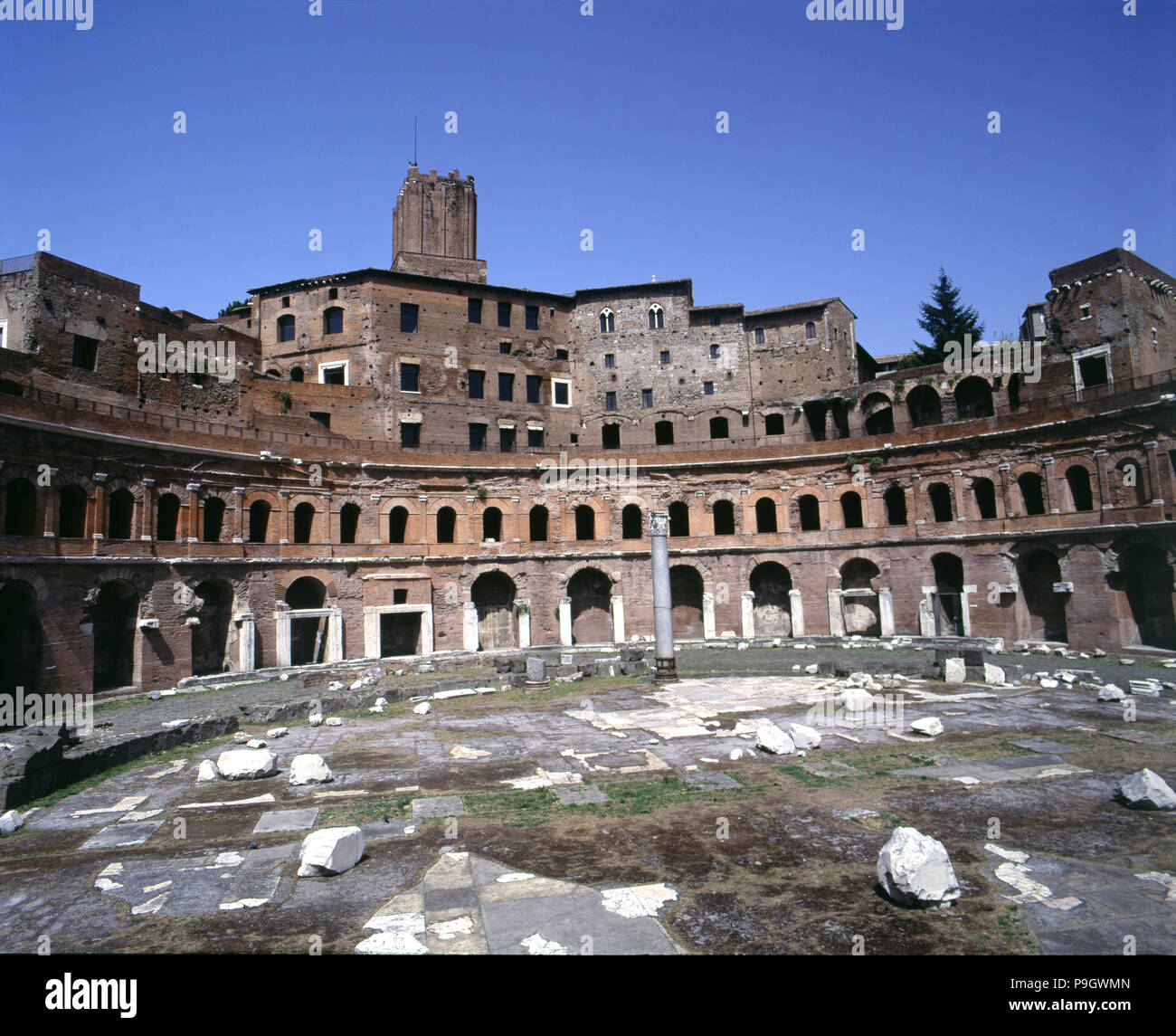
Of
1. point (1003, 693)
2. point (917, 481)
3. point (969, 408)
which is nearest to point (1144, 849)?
point (1003, 693)

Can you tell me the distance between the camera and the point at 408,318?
37.3m

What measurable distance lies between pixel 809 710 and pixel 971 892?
9.46 m

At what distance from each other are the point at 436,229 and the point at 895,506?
29637mm

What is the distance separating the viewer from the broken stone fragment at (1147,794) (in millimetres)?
8859

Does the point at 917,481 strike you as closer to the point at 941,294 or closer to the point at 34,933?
the point at 941,294

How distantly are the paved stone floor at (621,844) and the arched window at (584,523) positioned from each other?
68.3 feet

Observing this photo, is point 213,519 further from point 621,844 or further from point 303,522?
point 621,844

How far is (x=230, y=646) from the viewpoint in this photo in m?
26.8

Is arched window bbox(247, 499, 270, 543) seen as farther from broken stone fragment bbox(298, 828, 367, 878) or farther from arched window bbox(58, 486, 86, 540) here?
broken stone fragment bbox(298, 828, 367, 878)

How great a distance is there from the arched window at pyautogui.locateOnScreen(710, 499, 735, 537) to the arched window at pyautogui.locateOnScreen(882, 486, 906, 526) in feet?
24.0

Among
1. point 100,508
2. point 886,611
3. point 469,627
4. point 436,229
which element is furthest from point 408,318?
point 886,611

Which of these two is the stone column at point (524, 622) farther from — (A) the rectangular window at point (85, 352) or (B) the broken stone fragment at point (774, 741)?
(B) the broken stone fragment at point (774, 741)

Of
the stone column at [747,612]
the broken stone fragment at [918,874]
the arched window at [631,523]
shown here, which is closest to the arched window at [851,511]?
the stone column at [747,612]

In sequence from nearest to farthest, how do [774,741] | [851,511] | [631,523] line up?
[774,741], [631,523], [851,511]
